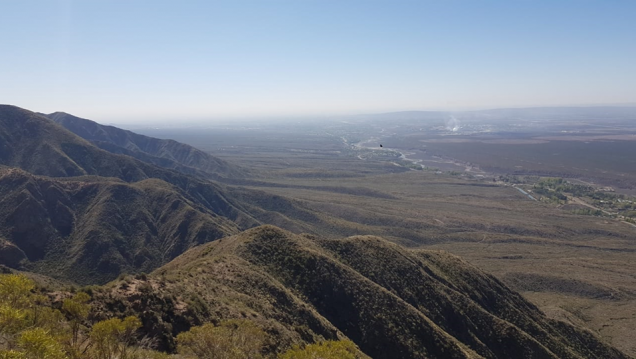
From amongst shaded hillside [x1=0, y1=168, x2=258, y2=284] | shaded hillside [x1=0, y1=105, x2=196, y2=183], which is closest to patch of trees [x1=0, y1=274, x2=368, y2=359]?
shaded hillside [x1=0, y1=168, x2=258, y2=284]

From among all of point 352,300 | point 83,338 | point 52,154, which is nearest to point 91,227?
point 52,154

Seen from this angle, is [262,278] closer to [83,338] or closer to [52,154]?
[83,338]

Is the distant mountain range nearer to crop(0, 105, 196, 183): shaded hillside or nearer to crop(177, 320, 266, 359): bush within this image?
crop(177, 320, 266, 359): bush

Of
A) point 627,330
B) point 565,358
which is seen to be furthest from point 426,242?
point 565,358

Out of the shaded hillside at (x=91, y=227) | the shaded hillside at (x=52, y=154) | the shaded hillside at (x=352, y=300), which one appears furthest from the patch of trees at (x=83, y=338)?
the shaded hillside at (x=52, y=154)

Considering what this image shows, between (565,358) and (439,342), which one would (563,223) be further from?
(439,342)
